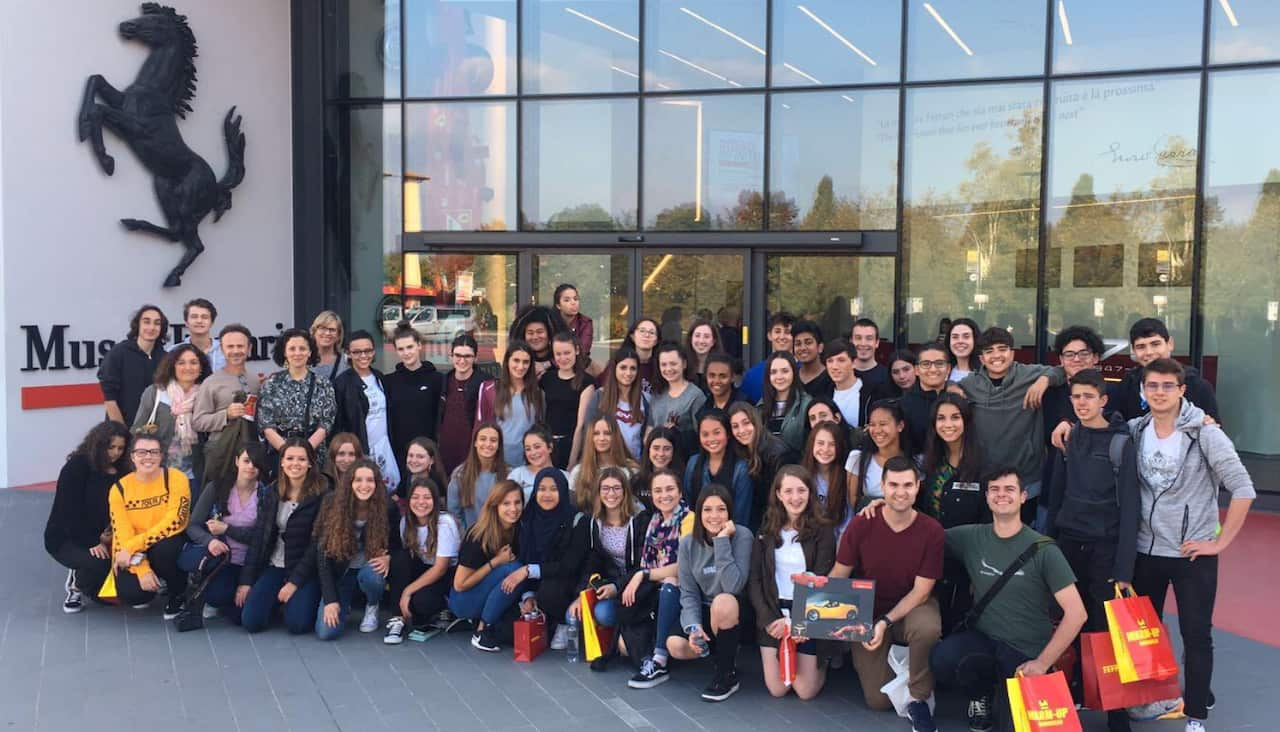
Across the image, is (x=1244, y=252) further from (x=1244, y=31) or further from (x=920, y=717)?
(x=920, y=717)

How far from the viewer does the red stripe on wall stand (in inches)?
397

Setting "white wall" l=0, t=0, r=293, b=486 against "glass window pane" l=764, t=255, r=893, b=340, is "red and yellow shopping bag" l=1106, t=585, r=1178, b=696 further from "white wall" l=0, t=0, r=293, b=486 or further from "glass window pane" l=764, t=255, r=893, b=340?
"white wall" l=0, t=0, r=293, b=486

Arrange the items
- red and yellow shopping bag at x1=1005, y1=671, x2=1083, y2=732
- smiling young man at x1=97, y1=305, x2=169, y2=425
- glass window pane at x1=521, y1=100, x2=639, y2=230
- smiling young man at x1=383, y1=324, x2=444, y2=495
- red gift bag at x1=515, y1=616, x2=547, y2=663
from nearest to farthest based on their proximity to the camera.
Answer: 1. red and yellow shopping bag at x1=1005, y1=671, x2=1083, y2=732
2. red gift bag at x1=515, y1=616, x2=547, y2=663
3. smiling young man at x1=383, y1=324, x2=444, y2=495
4. smiling young man at x1=97, y1=305, x2=169, y2=425
5. glass window pane at x1=521, y1=100, x2=639, y2=230

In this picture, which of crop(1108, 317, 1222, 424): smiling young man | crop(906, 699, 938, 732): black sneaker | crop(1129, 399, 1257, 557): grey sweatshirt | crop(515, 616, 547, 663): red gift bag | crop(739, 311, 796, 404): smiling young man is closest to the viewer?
crop(1129, 399, 1257, 557): grey sweatshirt

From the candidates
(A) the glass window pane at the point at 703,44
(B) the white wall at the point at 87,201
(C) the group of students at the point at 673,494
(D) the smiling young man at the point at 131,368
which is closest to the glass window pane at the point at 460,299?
(B) the white wall at the point at 87,201

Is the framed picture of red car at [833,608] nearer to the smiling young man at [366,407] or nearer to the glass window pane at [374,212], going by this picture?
the smiling young man at [366,407]

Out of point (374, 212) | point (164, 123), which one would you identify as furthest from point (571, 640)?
point (164, 123)

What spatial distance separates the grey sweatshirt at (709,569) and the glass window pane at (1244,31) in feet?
25.2

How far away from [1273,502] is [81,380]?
12051 millimetres

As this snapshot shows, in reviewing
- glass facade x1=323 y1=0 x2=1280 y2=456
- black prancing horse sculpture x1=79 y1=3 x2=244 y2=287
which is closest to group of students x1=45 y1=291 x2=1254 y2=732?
glass facade x1=323 y1=0 x2=1280 y2=456

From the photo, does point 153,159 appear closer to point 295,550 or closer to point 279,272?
point 279,272

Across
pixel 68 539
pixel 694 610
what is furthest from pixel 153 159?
pixel 694 610

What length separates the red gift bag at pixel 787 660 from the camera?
493 centimetres

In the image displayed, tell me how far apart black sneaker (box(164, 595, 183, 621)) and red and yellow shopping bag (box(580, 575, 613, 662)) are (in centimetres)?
265
